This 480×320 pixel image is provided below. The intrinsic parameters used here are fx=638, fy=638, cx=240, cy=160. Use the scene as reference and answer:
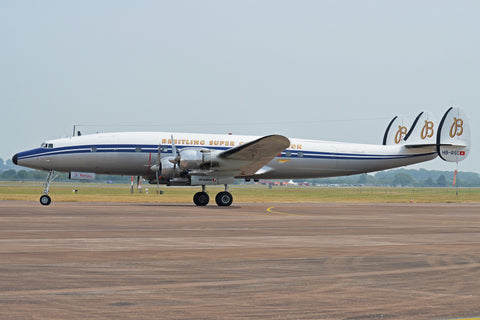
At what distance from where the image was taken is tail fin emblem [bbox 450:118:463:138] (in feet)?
147

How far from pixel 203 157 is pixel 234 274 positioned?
25.3 m

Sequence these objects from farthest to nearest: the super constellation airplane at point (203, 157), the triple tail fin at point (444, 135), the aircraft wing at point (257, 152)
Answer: the triple tail fin at point (444, 135) < the super constellation airplane at point (203, 157) < the aircraft wing at point (257, 152)

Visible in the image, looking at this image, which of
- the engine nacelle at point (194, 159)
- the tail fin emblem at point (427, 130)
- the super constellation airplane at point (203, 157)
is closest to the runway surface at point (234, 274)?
the engine nacelle at point (194, 159)

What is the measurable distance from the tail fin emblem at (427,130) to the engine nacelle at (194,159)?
17559 millimetres

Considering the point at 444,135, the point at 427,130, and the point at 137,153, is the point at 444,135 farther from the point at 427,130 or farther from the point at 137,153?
the point at 137,153

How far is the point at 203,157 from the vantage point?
35.9m

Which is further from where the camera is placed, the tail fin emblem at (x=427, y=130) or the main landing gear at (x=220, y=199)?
the tail fin emblem at (x=427, y=130)

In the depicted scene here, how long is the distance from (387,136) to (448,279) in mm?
37953

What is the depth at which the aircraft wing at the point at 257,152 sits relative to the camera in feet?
113

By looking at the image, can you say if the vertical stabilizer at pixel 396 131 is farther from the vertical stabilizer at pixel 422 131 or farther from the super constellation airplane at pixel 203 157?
the super constellation airplane at pixel 203 157

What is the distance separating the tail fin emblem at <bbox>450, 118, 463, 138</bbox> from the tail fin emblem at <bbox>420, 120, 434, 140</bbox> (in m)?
1.35

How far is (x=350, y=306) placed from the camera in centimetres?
816

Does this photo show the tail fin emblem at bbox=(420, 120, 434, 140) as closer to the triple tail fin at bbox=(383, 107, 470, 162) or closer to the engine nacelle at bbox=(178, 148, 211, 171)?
the triple tail fin at bbox=(383, 107, 470, 162)

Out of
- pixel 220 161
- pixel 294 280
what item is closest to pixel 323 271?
pixel 294 280
